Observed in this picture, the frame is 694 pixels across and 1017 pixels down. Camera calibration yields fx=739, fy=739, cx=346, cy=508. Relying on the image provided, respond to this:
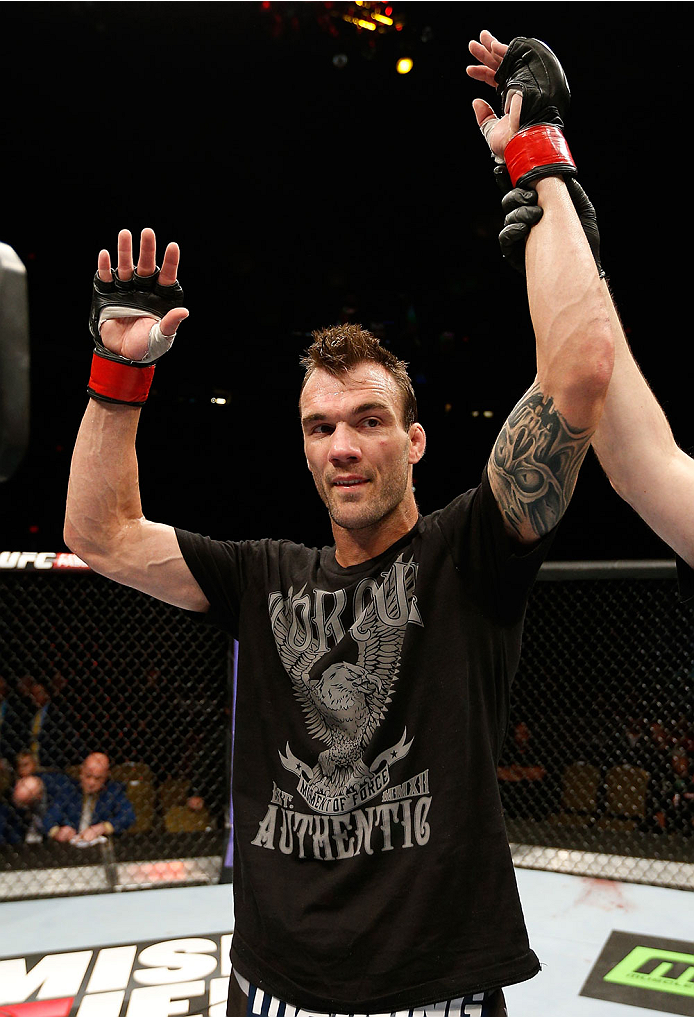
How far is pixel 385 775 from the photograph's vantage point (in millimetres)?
1118

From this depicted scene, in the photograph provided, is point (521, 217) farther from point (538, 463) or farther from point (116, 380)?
point (116, 380)

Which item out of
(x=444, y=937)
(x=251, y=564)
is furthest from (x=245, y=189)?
(x=444, y=937)

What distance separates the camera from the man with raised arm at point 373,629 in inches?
39.4

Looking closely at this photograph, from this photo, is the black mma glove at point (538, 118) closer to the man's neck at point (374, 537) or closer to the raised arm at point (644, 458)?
the raised arm at point (644, 458)

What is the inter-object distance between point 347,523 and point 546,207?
1.85ft

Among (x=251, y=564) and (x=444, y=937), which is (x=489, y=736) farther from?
(x=251, y=564)

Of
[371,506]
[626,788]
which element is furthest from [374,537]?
[626,788]

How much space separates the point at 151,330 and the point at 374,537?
0.53 m

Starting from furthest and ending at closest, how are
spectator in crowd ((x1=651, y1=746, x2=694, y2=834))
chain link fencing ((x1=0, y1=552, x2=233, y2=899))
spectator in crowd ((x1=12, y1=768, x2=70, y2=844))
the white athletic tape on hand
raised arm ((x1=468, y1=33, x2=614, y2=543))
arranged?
spectator in crowd ((x1=12, y1=768, x2=70, y2=844))
spectator in crowd ((x1=651, y1=746, x2=694, y2=834))
chain link fencing ((x1=0, y1=552, x2=233, y2=899))
the white athletic tape on hand
raised arm ((x1=468, y1=33, x2=614, y2=543))

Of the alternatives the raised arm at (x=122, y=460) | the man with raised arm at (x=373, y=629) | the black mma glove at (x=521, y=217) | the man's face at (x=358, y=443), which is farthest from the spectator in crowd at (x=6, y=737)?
the black mma glove at (x=521, y=217)

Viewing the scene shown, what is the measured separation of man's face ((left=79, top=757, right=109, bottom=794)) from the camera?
10.4 ft

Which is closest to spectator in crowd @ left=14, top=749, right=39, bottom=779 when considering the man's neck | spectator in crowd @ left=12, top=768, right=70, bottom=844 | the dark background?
spectator in crowd @ left=12, top=768, right=70, bottom=844

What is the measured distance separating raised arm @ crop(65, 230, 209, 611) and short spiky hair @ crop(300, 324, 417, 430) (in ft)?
0.87

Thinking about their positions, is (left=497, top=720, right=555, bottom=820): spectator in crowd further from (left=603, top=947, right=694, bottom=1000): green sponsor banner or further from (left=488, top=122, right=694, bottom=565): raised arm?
(left=488, top=122, right=694, bottom=565): raised arm
